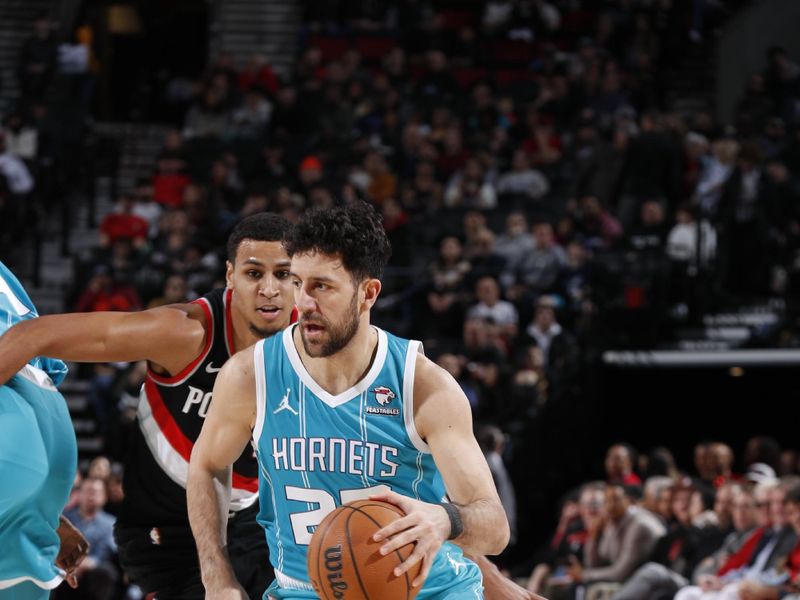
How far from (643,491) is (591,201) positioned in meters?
4.16

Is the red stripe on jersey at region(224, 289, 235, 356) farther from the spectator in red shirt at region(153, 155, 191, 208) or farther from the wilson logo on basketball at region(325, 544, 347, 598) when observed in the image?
the spectator in red shirt at region(153, 155, 191, 208)

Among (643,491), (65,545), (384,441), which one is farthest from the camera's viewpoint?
(643,491)

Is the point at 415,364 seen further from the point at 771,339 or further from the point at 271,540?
the point at 771,339

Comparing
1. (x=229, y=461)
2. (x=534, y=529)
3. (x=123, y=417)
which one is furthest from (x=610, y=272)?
(x=229, y=461)

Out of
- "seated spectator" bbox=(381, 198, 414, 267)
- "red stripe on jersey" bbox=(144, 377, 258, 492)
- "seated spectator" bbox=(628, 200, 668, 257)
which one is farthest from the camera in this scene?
"seated spectator" bbox=(381, 198, 414, 267)

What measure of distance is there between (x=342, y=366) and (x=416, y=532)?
79 cm

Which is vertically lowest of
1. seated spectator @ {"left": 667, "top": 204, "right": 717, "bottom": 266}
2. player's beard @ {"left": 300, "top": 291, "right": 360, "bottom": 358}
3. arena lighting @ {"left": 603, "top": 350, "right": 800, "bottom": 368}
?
arena lighting @ {"left": 603, "top": 350, "right": 800, "bottom": 368}

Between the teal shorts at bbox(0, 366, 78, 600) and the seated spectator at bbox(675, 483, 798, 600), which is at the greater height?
the teal shorts at bbox(0, 366, 78, 600)

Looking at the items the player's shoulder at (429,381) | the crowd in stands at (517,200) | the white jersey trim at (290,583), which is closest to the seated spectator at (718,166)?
the crowd in stands at (517,200)

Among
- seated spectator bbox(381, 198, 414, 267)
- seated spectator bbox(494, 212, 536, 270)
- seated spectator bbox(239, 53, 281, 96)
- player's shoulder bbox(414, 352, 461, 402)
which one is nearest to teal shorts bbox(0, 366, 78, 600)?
player's shoulder bbox(414, 352, 461, 402)

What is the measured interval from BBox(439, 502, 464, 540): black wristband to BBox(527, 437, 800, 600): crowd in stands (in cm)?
483

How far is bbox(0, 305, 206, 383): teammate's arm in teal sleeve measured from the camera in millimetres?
4312

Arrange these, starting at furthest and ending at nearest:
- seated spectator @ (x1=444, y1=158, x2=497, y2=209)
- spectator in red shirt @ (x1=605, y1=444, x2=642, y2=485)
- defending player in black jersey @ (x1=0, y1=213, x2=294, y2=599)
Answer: seated spectator @ (x1=444, y1=158, x2=497, y2=209)
spectator in red shirt @ (x1=605, y1=444, x2=642, y2=485)
defending player in black jersey @ (x1=0, y1=213, x2=294, y2=599)

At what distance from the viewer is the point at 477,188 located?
14.7m
